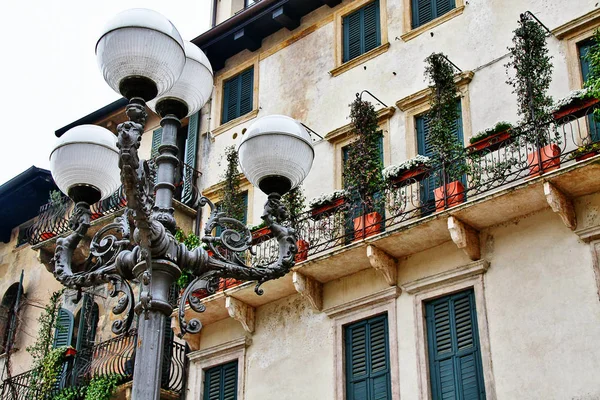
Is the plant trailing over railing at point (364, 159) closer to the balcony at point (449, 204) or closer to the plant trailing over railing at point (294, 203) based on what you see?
the balcony at point (449, 204)

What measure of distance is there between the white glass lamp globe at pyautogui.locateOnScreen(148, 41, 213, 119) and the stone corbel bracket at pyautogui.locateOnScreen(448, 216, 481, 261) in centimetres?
594

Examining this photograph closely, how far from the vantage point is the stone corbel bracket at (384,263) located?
15.0 metres

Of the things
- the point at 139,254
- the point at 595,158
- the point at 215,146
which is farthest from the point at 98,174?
the point at 215,146

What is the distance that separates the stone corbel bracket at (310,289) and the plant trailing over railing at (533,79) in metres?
4.19

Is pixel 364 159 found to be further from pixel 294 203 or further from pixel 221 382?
pixel 221 382

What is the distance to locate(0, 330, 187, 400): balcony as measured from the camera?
17.4m

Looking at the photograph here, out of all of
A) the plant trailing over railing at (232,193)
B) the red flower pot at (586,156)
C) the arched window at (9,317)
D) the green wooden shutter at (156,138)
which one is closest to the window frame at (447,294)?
the red flower pot at (586,156)

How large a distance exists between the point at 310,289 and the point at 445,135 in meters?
3.31

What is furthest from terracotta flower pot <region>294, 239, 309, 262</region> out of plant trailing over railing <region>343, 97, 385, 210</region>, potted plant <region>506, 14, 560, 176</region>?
potted plant <region>506, 14, 560, 176</region>

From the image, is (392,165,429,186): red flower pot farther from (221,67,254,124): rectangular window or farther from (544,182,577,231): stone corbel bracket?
(221,67,254,124): rectangular window

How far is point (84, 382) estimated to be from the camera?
60.2 ft

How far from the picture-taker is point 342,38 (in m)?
19.1

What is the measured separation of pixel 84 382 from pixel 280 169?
35.9ft

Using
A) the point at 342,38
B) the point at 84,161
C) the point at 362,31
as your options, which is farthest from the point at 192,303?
the point at 342,38
